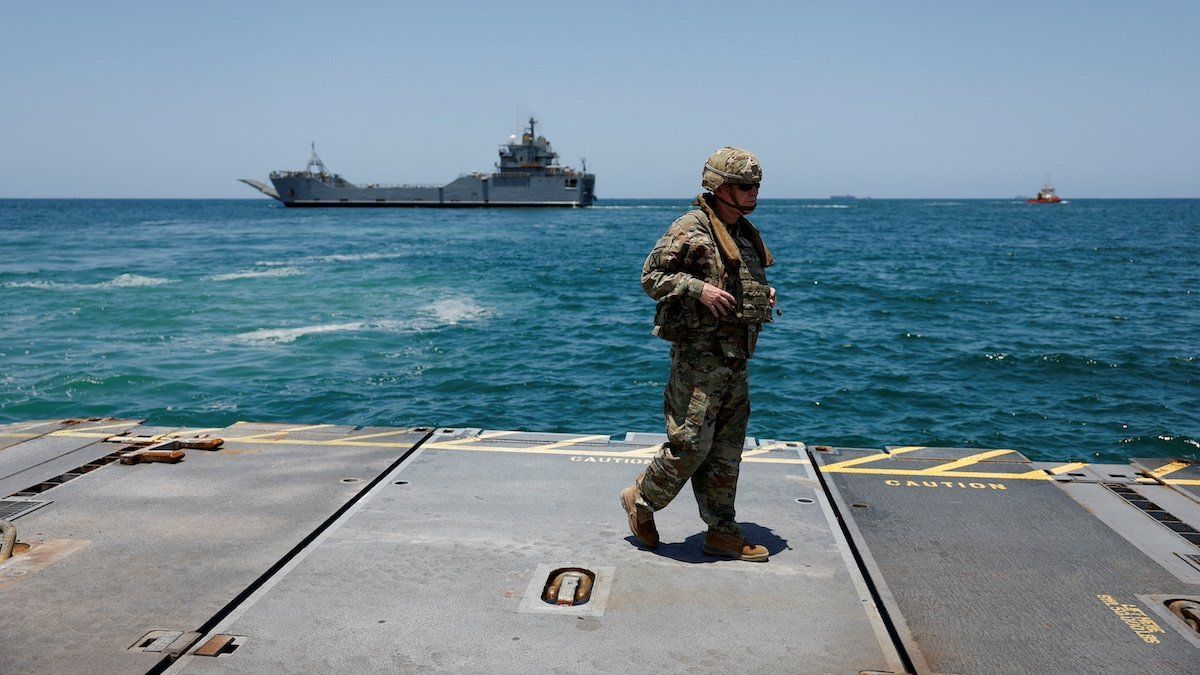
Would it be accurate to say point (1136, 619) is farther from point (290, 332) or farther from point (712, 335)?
point (290, 332)

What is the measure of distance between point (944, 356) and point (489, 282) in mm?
16060

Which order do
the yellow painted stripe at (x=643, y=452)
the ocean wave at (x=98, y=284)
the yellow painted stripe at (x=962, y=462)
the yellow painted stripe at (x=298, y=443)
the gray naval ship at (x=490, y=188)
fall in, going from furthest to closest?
the gray naval ship at (x=490, y=188)
the ocean wave at (x=98, y=284)
the yellow painted stripe at (x=298, y=443)
the yellow painted stripe at (x=643, y=452)
the yellow painted stripe at (x=962, y=462)

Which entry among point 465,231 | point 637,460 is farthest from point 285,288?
point 465,231

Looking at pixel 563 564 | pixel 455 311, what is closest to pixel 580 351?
pixel 455 311

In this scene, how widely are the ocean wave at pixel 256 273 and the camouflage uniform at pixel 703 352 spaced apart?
25159 millimetres

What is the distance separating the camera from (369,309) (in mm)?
19578

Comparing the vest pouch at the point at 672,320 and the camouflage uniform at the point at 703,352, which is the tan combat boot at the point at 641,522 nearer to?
the camouflage uniform at the point at 703,352

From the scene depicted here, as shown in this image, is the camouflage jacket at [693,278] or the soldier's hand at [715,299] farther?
the camouflage jacket at [693,278]

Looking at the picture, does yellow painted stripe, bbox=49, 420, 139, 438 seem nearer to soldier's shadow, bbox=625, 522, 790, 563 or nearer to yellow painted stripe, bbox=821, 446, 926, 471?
soldier's shadow, bbox=625, 522, 790, 563

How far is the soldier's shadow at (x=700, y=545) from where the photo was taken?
3.86 m

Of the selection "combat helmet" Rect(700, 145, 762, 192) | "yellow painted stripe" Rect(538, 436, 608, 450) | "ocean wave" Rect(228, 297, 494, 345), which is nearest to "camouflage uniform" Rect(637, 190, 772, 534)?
"combat helmet" Rect(700, 145, 762, 192)

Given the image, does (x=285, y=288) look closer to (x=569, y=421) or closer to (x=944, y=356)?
(x=569, y=421)

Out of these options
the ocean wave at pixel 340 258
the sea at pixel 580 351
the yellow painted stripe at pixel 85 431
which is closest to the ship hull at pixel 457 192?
the ocean wave at pixel 340 258

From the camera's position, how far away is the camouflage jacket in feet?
11.8
